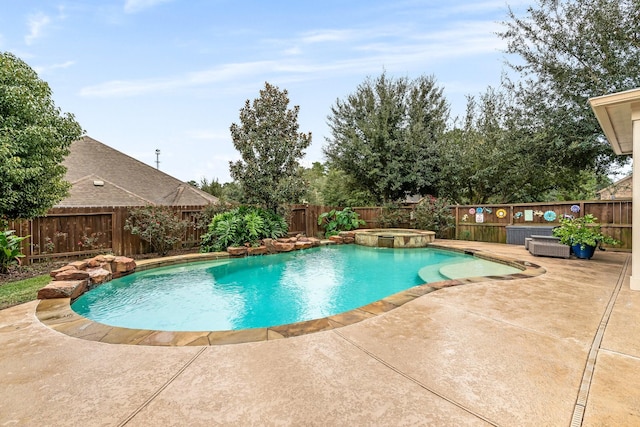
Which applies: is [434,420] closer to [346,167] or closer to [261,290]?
[261,290]

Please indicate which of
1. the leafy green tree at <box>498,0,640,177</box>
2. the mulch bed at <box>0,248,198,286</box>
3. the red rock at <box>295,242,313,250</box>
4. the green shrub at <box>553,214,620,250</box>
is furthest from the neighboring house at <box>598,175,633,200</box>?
the mulch bed at <box>0,248,198,286</box>

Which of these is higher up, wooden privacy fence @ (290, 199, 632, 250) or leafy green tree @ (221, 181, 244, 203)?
leafy green tree @ (221, 181, 244, 203)

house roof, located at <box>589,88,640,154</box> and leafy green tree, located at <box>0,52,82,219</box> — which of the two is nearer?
house roof, located at <box>589,88,640,154</box>

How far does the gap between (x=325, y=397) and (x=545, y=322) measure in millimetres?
2462

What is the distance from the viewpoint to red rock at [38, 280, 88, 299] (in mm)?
3965

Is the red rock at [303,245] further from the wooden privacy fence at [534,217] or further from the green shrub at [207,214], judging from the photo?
the wooden privacy fence at [534,217]

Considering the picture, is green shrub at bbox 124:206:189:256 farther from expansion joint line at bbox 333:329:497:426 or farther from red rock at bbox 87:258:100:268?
expansion joint line at bbox 333:329:497:426

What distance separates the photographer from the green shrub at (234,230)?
894 centimetres

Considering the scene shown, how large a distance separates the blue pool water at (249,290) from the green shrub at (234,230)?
3.08 ft

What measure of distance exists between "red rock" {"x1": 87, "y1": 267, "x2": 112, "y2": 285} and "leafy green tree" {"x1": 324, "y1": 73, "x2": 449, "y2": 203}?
11.3 m

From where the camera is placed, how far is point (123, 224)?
8.02 meters

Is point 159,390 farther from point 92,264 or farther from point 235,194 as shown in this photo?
point 235,194

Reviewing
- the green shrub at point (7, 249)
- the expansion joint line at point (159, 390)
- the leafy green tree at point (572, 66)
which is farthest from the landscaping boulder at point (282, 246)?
the leafy green tree at point (572, 66)

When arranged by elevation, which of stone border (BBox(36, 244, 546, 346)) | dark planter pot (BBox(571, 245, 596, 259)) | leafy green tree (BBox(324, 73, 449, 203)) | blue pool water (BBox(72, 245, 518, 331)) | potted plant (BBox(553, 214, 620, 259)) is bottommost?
blue pool water (BBox(72, 245, 518, 331))
